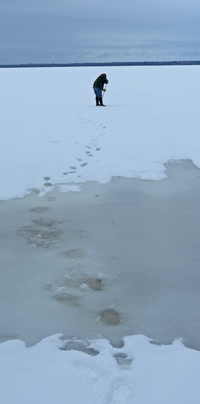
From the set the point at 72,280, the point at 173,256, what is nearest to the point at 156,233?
the point at 173,256

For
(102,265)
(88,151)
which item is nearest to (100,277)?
(102,265)

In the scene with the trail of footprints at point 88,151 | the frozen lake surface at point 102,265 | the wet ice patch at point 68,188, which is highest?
the trail of footprints at point 88,151

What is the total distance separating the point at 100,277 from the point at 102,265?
0.62ft

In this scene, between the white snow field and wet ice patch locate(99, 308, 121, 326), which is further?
wet ice patch locate(99, 308, 121, 326)

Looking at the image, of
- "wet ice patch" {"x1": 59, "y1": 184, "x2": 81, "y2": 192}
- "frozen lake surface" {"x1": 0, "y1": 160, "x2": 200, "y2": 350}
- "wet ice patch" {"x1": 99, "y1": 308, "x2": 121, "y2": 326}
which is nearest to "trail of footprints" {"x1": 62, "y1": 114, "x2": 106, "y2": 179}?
"wet ice patch" {"x1": 59, "y1": 184, "x2": 81, "y2": 192}

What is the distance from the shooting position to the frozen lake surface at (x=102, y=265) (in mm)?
2326

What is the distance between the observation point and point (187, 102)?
1272cm

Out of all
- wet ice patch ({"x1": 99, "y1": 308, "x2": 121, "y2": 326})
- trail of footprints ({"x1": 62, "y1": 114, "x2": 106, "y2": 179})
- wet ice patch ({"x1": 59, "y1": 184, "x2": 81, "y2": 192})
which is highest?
trail of footprints ({"x1": 62, "y1": 114, "x2": 106, "y2": 179})

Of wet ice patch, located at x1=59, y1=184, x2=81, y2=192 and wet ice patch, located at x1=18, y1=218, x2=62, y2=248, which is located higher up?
wet ice patch, located at x1=59, y1=184, x2=81, y2=192

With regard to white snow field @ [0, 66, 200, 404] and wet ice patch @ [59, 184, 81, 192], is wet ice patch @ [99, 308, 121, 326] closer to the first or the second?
white snow field @ [0, 66, 200, 404]

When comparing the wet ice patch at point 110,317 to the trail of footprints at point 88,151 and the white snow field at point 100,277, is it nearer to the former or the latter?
the white snow field at point 100,277

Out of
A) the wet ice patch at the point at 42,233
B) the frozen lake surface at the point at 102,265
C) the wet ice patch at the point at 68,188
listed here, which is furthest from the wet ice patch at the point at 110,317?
the wet ice patch at the point at 68,188

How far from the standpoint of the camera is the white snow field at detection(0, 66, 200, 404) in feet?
6.28

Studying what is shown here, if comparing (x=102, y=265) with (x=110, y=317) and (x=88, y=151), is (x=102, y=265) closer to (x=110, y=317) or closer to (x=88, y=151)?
(x=110, y=317)
